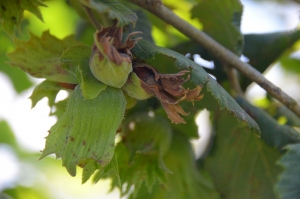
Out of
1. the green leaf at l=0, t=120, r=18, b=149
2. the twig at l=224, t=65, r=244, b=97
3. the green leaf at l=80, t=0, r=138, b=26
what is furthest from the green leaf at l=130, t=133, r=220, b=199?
the green leaf at l=0, t=120, r=18, b=149

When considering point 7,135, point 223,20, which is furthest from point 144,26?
point 7,135

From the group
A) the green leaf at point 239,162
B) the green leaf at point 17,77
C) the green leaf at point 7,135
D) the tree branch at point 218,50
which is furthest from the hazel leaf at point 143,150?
the green leaf at point 7,135

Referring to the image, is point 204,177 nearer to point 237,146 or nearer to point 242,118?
point 237,146

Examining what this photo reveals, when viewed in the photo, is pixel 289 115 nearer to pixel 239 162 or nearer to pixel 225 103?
pixel 239 162

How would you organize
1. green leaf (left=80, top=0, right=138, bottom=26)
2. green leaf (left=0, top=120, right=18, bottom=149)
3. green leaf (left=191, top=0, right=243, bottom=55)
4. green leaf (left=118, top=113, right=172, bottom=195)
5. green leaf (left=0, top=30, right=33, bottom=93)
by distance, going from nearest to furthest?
1. green leaf (left=80, top=0, right=138, bottom=26)
2. green leaf (left=118, top=113, right=172, bottom=195)
3. green leaf (left=191, top=0, right=243, bottom=55)
4. green leaf (left=0, top=30, right=33, bottom=93)
5. green leaf (left=0, top=120, right=18, bottom=149)

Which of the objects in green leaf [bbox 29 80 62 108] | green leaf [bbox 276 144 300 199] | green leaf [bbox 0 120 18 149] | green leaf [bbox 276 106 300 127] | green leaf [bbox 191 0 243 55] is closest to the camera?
green leaf [bbox 276 144 300 199]

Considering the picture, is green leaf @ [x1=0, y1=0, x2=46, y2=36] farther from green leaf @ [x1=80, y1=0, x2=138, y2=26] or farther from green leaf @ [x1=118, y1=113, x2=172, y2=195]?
green leaf @ [x1=118, y1=113, x2=172, y2=195]
